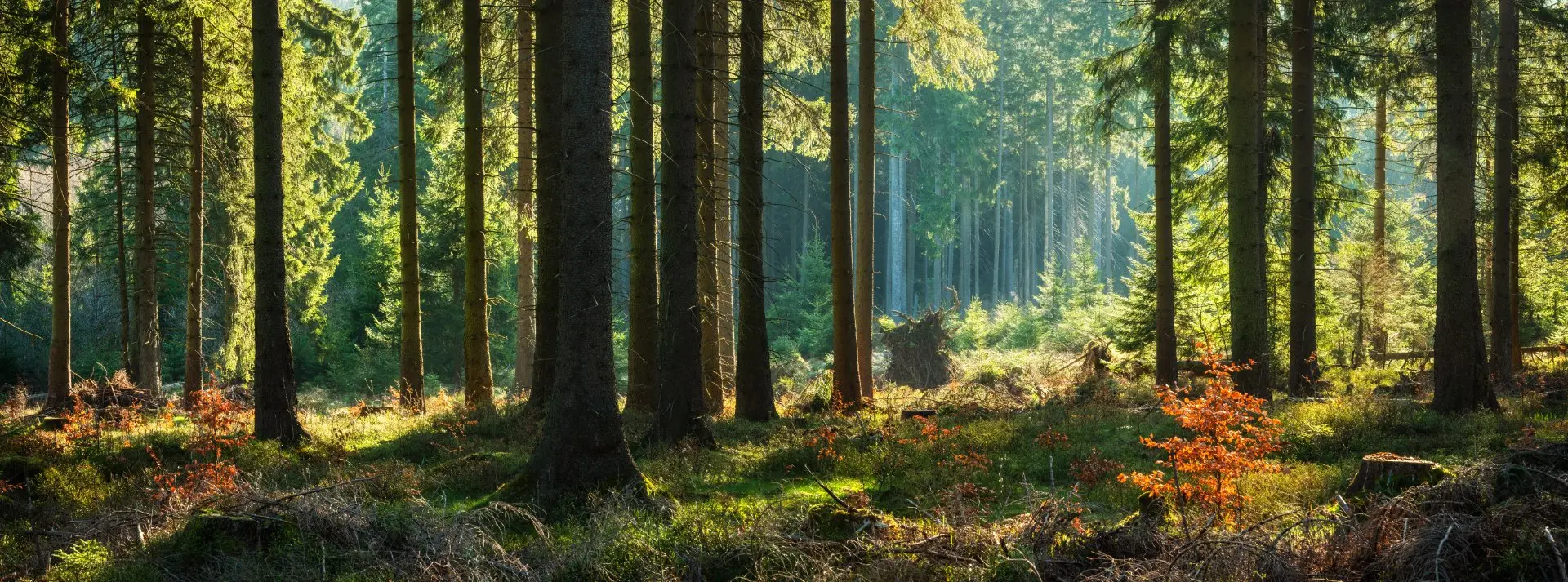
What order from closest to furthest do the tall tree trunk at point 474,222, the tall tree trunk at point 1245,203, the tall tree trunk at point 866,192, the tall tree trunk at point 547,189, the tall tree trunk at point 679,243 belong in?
1. the tall tree trunk at point 679,243
2. the tall tree trunk at point 1245,203
3. the tall tree trunk at point 547,189
4. the tall tree trunk at point 474,222
5. the tall tree trunk at point 866,192

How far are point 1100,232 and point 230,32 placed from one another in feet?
195

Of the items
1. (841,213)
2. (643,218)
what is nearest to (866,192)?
(841,213)

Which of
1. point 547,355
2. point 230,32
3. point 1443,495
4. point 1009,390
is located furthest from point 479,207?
point 1443,495

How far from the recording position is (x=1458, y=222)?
37.0ft

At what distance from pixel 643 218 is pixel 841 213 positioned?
11.2 feet

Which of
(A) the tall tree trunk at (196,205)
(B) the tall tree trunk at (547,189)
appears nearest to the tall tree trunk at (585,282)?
(B) the tall tree trunk at (547,189)

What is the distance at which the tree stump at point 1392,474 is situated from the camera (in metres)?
6.38

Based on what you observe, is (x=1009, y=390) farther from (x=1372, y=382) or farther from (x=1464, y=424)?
(x=1464, y=424)

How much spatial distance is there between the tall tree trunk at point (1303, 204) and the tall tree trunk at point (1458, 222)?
3833 millimetres

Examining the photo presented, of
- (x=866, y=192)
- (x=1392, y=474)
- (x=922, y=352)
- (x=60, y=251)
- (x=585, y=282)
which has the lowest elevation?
(x=922, y=352)

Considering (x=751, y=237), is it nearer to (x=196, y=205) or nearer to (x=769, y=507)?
(x=769, y=507)

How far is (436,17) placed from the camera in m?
15.4

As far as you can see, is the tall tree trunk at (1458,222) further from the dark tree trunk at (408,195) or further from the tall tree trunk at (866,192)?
the dark tree trunk at (408,195)

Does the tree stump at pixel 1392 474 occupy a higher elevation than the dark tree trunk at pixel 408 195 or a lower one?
lower
